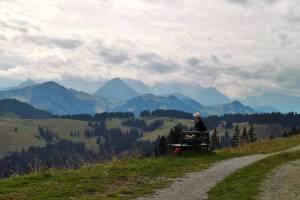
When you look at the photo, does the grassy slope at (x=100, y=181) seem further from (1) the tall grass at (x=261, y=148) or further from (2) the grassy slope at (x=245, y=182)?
(1) the tall grass at (x=261, y=148)

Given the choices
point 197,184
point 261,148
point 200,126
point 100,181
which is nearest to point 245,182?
point 197,184

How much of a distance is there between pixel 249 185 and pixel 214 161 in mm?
9521

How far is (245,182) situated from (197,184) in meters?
2.68

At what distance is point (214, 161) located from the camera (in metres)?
30.0

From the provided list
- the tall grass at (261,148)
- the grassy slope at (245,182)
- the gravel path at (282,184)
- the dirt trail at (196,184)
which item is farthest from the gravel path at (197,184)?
the tall grass at (261,148)

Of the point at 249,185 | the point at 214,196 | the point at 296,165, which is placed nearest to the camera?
the point at 214,196

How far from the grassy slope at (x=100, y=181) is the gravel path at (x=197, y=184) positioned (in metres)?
0.61

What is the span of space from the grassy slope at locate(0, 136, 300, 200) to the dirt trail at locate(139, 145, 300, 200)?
1.95 feet

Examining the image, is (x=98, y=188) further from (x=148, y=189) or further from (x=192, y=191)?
(x=192, y=191)

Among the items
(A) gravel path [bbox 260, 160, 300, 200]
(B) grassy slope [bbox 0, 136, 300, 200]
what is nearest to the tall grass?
(A) gravel path [bbox 260, 160, 300, 200]

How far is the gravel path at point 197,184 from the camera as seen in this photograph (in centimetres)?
1741

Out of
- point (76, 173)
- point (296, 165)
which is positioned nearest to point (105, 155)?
point (76, 173)

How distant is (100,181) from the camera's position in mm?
19266

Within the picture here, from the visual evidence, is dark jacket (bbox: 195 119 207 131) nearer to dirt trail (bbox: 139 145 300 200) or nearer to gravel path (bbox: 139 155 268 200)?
gravel path (bbox: 139 155 268 200)
